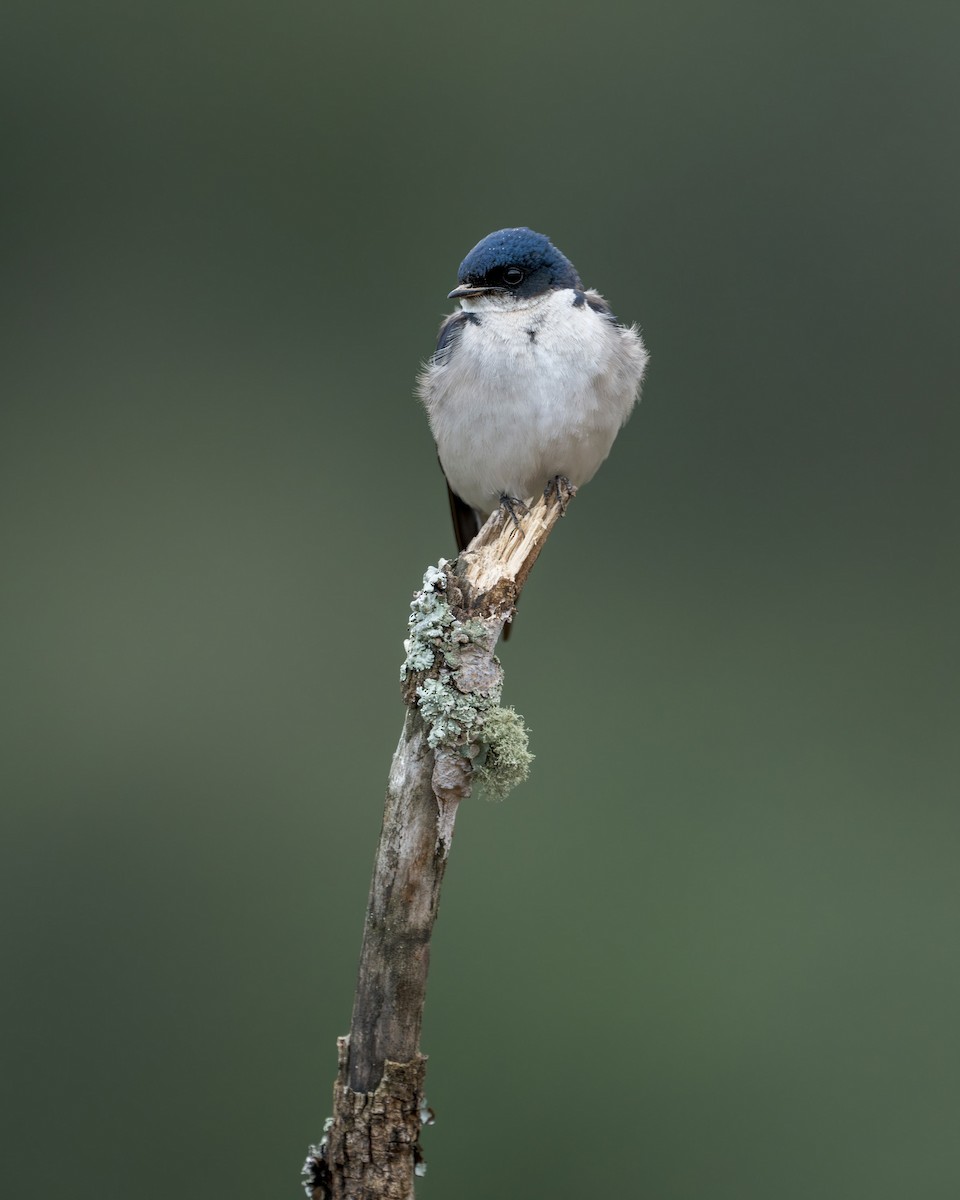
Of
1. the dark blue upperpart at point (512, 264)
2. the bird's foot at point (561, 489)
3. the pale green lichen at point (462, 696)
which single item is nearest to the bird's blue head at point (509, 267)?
the dark blue upperpart at point (512, 264)

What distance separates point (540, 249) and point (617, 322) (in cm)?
39

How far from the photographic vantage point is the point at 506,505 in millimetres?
2979

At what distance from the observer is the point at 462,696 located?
234cm

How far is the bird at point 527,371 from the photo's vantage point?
10.9ft

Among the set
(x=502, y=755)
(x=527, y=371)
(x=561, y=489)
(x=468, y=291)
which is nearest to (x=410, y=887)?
(x=502, y=755)

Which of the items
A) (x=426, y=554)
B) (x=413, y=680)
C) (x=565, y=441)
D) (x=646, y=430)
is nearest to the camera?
(x=413, y=680)

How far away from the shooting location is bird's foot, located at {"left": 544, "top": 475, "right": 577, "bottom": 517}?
10.7 feet

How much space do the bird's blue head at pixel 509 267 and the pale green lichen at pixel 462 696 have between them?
112 centimetres

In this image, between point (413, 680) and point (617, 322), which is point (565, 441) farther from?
point (413, 680)

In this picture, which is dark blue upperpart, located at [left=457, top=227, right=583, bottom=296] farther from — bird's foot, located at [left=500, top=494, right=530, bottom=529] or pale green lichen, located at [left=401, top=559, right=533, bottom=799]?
pale green lichen, located at [left=401, top=559, right=533, bottom=799]

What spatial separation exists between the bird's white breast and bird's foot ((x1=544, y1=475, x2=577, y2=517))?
0.04 m

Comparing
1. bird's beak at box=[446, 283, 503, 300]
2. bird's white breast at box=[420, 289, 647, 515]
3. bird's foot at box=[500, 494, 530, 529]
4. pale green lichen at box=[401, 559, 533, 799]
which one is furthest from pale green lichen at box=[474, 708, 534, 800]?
bird's beak at box=[446, 283, 503, 300]

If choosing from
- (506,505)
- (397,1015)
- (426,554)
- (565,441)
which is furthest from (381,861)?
(426,554)

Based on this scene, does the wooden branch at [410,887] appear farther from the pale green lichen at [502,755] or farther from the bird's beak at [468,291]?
the bird's beak at [468,291]
